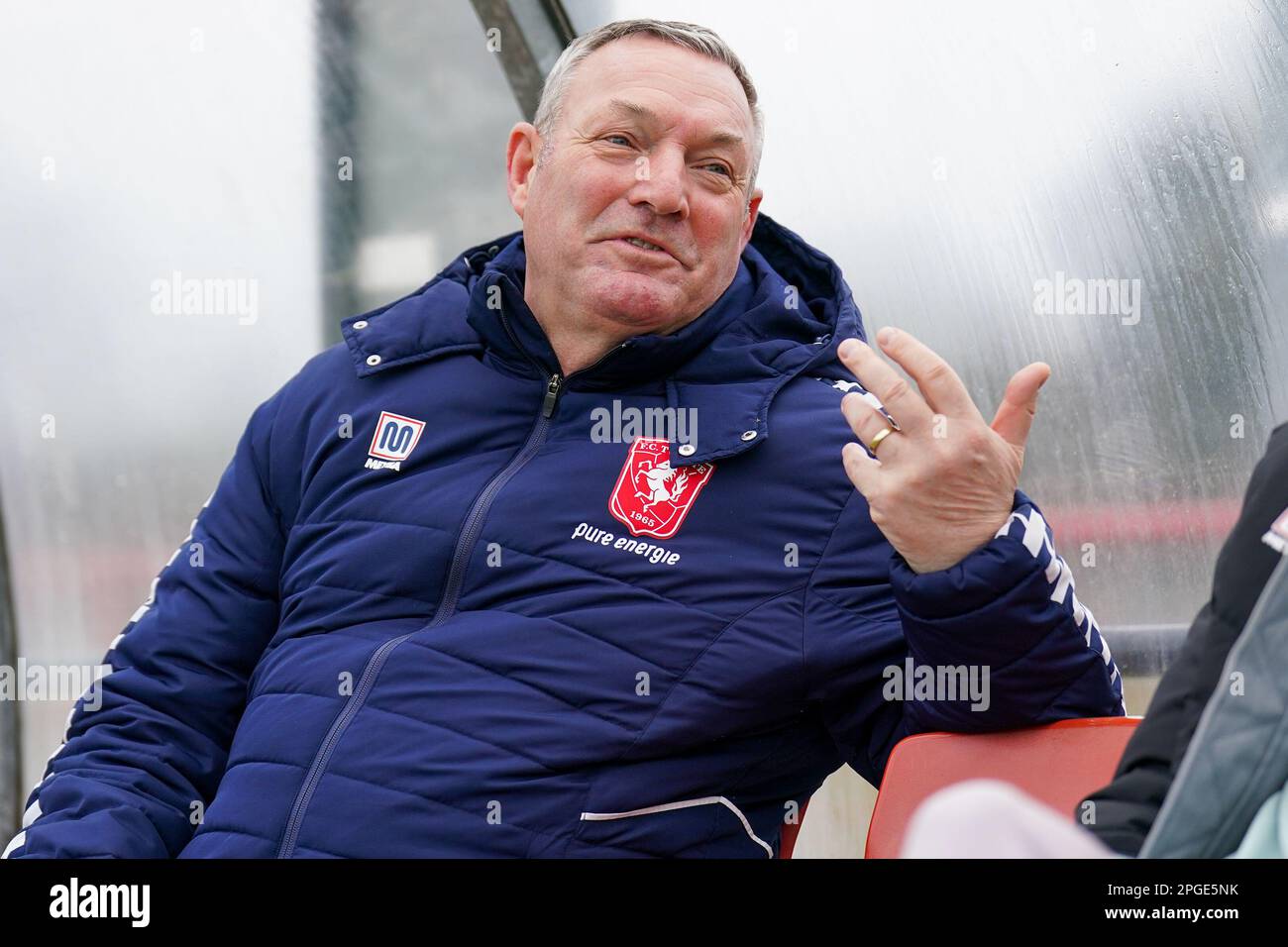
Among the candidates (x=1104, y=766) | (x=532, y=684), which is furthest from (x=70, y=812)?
(x=1104, y=766)

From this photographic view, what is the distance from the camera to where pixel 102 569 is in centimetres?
410

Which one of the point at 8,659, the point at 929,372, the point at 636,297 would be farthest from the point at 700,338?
A: the point at 8,659

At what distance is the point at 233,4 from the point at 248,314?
2.73 feet

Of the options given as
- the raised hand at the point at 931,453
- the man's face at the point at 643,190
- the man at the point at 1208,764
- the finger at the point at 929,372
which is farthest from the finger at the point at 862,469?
the man's face at the point at 643,190

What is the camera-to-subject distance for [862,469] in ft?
5.53

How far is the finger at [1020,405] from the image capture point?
1.63 meters

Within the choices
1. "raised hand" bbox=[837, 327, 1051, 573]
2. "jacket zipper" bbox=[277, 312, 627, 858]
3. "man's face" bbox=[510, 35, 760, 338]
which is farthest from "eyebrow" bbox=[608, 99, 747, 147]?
"raised hand" bbox=[837, 327, 1051, 573]

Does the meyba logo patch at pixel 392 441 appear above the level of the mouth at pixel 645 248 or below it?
below

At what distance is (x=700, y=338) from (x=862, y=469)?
56 centimetres

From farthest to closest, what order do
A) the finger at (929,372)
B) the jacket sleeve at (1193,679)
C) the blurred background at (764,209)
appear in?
the blurred background at (764,209) → the finger at (929,372) → the jacket sleeve at (1193,679)

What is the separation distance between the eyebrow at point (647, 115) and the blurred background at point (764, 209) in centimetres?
85
